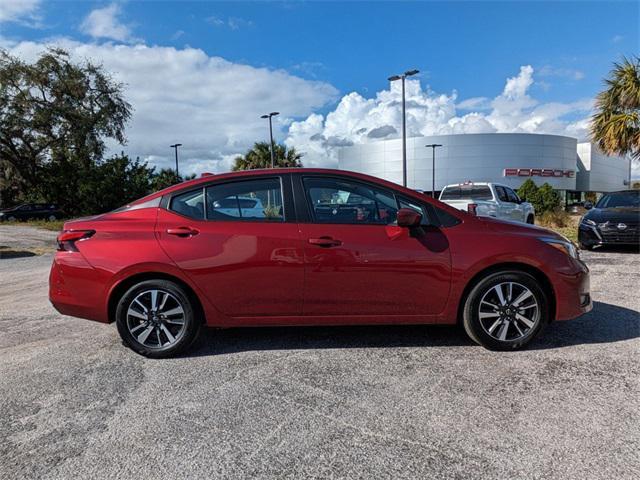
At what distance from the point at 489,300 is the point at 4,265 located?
11.3 metres

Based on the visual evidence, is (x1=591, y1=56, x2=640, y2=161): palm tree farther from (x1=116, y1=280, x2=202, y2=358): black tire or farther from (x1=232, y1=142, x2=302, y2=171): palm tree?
(x1=232, y1=142, x2=302, y2=171): palm tree

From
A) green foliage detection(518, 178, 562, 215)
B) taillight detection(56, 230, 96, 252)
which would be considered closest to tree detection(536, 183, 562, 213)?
green foliage detection(518, 178, 562, 215)

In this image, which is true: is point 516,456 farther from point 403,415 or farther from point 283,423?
point 283,423

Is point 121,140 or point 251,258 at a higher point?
point 121,140

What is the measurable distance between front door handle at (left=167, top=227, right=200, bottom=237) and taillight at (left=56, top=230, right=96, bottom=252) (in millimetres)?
695

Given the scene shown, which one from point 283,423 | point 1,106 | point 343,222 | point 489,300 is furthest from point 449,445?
point 1,106

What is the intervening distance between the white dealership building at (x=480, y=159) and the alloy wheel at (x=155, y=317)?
51201 millimetres

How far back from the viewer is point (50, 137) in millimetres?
34031

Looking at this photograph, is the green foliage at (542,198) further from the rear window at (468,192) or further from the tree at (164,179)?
the tree at (164,179)

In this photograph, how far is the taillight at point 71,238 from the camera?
393cm

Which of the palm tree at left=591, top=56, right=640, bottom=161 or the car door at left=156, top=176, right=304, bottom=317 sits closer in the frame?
the car door at left=156, top=176, right=304, bottom=317

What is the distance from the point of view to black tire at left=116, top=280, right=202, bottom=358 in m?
3.82

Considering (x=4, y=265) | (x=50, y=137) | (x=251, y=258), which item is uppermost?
(x=50, y=137)

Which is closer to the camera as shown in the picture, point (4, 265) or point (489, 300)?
point (489, 300)
